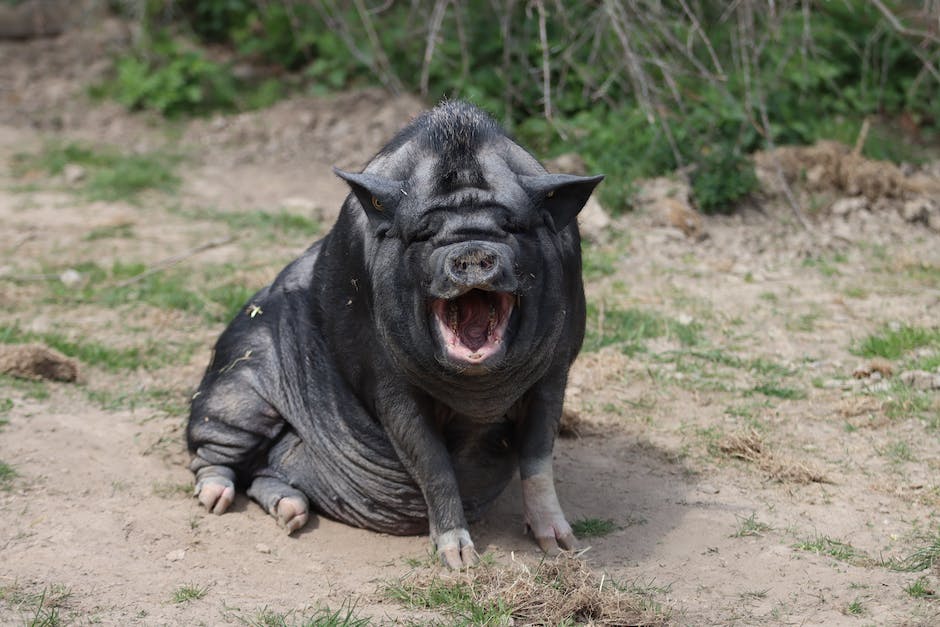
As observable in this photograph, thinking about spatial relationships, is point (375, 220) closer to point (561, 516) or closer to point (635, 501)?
point (561, 516)

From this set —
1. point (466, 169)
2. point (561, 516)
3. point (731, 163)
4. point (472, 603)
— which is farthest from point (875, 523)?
point (731, 163)

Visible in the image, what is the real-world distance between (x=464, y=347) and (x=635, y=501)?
144 centimetres

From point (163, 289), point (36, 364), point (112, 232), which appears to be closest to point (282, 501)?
point (36, 364)

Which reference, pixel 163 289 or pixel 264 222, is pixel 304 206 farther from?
pixel 163 289

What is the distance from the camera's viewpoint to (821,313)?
7.47 m

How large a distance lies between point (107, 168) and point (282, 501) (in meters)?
6.40

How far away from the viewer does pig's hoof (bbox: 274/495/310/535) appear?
5.10m

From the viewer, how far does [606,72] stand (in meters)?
10.1

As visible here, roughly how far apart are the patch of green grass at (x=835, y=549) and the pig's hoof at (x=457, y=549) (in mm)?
1273

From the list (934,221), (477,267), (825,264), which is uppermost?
(477,267)

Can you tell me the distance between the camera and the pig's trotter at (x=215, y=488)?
5219mm

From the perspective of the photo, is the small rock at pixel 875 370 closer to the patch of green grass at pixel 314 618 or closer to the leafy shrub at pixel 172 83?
the patch of green grass at pixel 314 618

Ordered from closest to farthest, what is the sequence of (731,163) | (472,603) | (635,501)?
1. (472,603)
2. (635,501)
3. (731,163)

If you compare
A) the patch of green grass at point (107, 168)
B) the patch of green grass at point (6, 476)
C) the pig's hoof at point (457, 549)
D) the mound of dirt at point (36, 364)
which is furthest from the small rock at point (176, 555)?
the patch of green grass at point (107, 168)
